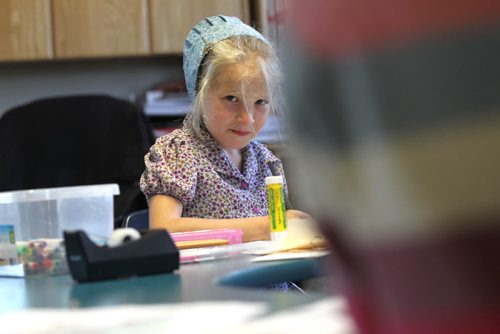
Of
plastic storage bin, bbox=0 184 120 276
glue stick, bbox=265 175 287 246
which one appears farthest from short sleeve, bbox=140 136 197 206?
plastic storage bin, bbox=0 184 120 276

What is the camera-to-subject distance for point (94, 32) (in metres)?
3.40

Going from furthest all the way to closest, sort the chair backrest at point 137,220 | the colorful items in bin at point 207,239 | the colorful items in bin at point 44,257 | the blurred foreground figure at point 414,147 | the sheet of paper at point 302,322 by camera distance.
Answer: the chair backrest at point 137,220, the colorful items in bin at point 207,239, the colorful items in bin at point 44,257, the sheet of paper at point 302,322, the blurred foreground figure at point 414,147

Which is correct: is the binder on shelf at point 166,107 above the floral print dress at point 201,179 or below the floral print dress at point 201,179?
above

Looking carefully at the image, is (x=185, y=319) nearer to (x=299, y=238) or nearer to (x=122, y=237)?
(x=122, y=237)

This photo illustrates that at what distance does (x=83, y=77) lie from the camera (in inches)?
142

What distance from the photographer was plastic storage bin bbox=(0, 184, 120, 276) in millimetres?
1187

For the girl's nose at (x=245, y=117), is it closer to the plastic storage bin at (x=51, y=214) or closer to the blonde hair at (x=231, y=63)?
the blonde hair at (x=231, y=63)

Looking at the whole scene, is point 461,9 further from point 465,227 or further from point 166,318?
point 166,318

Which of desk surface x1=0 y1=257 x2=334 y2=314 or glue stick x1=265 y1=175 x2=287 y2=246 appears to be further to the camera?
glue stick x1=265 y1=175 x2=287 y2=246

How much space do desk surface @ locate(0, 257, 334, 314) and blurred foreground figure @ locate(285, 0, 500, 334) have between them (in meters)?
0.31

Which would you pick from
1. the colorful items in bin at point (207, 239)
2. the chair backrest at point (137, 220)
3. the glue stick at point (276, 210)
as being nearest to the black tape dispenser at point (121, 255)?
the colorful items in bin at point (207, 239)

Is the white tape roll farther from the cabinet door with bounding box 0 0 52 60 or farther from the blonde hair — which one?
the cabinet door with bounding box 0 0 52 60

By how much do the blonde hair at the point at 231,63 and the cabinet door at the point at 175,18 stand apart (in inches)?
58.9

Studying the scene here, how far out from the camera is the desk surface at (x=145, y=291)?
2.32 ft
